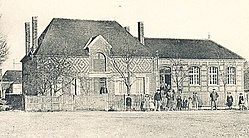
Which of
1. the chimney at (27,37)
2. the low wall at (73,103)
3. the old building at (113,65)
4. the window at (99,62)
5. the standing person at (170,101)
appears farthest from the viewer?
the chimney at (27,37)

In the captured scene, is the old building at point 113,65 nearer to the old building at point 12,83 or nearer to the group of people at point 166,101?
the group of people at point 166,101

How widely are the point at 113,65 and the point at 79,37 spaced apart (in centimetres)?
353

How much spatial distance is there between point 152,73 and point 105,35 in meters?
5.00

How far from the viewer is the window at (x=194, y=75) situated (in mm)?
47406

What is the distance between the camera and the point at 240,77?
4956 centimetres

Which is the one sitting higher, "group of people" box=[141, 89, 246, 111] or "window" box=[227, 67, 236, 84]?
"window" box=[227, 67, 236, 84]

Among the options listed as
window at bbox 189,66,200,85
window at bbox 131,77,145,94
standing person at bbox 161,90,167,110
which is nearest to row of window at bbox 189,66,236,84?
window at bbox 189,66,200,85

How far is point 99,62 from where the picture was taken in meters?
43.0

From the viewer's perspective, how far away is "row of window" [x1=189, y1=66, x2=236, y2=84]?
156 feet

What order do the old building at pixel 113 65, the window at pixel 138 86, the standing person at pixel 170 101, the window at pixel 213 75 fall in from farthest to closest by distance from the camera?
the window at pixel 213 75
the window at pixel 138 86
the old building at pixel 113 65
the standing person at pixel 170 101

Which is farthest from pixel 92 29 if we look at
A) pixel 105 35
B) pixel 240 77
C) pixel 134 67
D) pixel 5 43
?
pixel 240 77

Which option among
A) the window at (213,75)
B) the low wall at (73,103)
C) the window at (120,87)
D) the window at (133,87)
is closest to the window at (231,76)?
the window at (213,75)

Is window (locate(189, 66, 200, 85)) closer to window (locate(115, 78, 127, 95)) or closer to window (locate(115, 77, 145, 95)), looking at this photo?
window (locate(115, 77, 145, 95))

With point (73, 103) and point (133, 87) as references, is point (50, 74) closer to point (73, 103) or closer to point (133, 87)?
point (73, 103)
